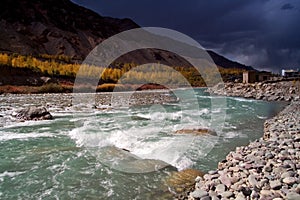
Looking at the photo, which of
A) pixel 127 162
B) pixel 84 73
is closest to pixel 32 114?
pixel 127 162

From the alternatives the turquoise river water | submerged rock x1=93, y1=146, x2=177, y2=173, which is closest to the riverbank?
the turquoise river water

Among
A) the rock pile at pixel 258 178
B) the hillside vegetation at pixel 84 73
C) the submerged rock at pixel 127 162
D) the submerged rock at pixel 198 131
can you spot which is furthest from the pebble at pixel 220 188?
the hillside vegetation at pixel 84 73

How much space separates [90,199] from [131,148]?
443cm

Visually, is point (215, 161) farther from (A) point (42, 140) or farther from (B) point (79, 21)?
(B) point (79, 21)

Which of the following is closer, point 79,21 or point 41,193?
point 41,193

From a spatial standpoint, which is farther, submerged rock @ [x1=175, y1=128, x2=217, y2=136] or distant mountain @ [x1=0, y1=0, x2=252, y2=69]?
distant mountain @ [x1=0, y1=0, x2=252, y2=69]

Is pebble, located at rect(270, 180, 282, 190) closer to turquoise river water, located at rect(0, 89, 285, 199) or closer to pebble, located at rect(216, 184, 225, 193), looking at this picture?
pebble, located at rect(216, 184, 225, 193)

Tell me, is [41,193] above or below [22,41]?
below

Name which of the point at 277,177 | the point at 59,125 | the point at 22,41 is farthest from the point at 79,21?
the point at 277,177

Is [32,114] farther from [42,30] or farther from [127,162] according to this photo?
[42,30]

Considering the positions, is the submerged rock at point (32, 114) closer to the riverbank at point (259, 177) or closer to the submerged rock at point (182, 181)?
the submerged rock at point (182, 181)

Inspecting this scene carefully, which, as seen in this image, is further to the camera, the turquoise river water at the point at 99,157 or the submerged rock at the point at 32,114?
the submerged rock at the point at 32,114

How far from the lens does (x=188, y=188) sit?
6.18 m

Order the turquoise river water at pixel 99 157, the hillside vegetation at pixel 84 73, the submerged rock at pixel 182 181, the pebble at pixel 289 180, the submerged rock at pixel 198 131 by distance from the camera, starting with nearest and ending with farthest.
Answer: the pebble at pixel 289 180 < the submerged rock at pixel 182 181 < the turquoise river water at pixel 99 157 < the submerged rock at pixel 198 131 < the hillside vegetation at pixel 84 73
